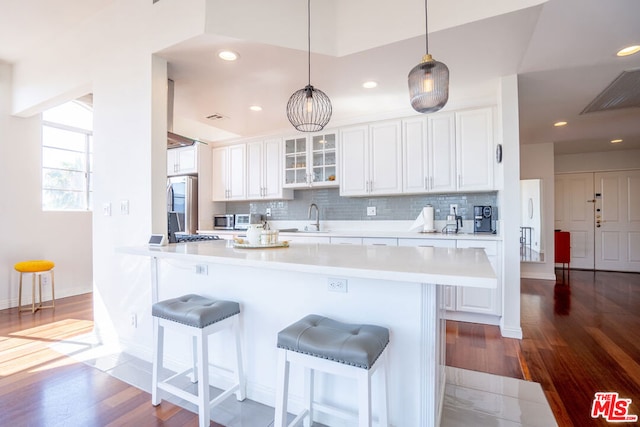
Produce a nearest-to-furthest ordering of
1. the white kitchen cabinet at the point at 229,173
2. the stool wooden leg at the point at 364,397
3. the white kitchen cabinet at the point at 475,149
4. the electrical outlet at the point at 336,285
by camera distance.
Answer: the stool wooden leg at the point at 364,397
the electrical outlet at the point at 336,285
the white kitchen cabinet at the point at 475,149
the white kitchen cabinet at the point at 229,173

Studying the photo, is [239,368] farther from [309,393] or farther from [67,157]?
[67,157]

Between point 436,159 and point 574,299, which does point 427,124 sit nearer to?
point 436,159

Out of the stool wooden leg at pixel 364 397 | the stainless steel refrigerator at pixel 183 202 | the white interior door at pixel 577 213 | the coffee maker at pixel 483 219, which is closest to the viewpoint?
the stool wooden leg at pixel 364 397

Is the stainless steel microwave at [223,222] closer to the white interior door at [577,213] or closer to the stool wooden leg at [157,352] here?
the stool wooden leg at [157,352]

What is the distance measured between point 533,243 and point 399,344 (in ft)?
17.9

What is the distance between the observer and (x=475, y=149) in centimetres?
339

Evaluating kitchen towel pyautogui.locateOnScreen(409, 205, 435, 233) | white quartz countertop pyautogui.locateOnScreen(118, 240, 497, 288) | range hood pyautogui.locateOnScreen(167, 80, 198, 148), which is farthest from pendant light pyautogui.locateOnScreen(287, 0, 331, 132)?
kitchen towel pyautogui.locateOnScreen(409, 205, 435, 233)

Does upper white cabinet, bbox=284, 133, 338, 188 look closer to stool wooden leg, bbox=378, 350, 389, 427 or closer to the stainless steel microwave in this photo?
the stainless steel microwave

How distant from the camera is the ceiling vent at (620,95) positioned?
9.39ft

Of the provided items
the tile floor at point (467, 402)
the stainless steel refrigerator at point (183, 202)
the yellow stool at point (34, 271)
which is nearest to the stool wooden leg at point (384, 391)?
the tile floor at point (467, 402)

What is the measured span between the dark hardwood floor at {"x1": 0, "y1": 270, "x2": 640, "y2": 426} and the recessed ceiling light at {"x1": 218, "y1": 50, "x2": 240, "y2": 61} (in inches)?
97.2

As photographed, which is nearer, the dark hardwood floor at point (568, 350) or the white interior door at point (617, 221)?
the dark hardwood floor at point (568, 350)

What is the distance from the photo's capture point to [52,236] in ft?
13.9

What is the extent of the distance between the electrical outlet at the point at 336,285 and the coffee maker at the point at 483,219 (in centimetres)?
255
